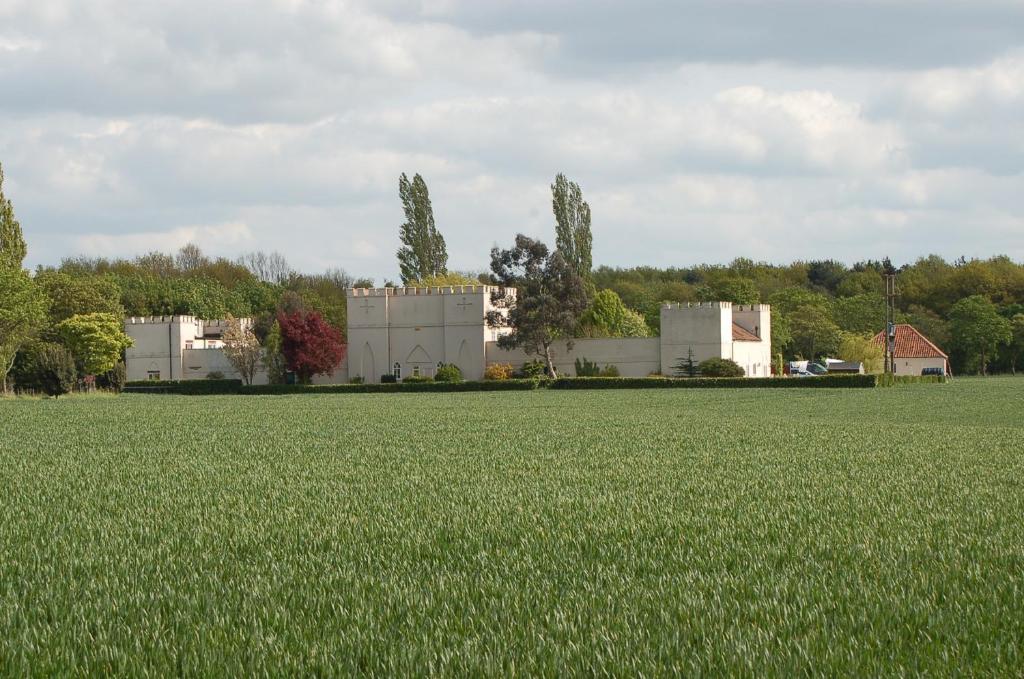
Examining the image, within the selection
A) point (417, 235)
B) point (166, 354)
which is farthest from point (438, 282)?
point (166, 354)

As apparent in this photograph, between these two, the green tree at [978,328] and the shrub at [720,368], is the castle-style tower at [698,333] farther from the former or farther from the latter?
the green tree at [978,328]

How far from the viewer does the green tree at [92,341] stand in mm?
70312

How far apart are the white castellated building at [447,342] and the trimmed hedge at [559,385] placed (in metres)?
4.91

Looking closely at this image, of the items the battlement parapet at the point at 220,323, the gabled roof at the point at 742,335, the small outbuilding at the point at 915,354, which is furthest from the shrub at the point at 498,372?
the small outbuilding at the point at 915,354

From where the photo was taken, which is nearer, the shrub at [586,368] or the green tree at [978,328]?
the shrub at [586,368]

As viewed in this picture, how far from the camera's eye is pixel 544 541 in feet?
34.1

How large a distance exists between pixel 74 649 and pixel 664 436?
62.0 feet

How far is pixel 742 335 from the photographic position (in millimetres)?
73250

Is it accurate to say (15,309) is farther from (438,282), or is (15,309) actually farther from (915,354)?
(915,354)

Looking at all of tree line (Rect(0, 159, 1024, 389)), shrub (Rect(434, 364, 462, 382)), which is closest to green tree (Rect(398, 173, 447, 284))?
tree line (Rect(0, 159, 1024, 389))

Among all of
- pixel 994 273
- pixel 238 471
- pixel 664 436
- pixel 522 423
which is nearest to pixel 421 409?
pixel 522 423

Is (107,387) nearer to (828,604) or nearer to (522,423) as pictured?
(522,423)

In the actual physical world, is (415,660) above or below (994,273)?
below

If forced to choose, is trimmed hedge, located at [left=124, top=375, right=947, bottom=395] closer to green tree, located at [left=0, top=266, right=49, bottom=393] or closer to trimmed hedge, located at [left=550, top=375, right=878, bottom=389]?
trimmed hedge, located at [left=550, top=375, right=878, bottom=389]
